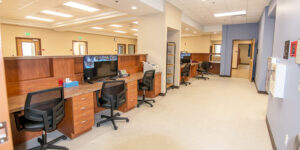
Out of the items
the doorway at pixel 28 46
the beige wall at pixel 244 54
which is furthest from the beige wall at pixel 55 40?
the beige wall at pixel 244 54

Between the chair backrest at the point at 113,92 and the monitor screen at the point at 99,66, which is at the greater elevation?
the monitor screen at the point at 99,66

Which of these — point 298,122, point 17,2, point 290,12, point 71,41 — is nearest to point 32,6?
point 17,2

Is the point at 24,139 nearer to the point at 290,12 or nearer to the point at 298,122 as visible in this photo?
the point at 298,122

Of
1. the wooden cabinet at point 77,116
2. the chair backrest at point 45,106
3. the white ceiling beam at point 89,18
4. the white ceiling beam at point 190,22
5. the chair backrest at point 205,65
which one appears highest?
the white ceiling beam at point 89,18

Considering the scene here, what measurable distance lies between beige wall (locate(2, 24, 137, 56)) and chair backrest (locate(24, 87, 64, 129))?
8.24 meters

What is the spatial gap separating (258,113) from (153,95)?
2.74 metres

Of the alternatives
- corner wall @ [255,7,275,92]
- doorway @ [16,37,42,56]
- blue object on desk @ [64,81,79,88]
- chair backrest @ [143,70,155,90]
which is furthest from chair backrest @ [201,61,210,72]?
doorway @ [16,37,42,56]

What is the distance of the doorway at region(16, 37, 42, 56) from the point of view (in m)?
8.27

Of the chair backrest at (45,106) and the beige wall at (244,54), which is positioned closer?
the chair backrest at (45,106)

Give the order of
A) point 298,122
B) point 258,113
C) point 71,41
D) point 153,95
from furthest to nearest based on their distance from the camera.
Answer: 1. point 71,41
2. point 153,95
3. point 258,113
4. point 298,122

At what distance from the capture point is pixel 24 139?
97.3 inches

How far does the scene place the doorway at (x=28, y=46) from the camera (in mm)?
8273

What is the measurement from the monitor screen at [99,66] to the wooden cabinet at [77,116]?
2.07 ft

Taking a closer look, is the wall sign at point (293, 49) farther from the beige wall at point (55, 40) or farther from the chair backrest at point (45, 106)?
the beige wall at point (55, 40)
